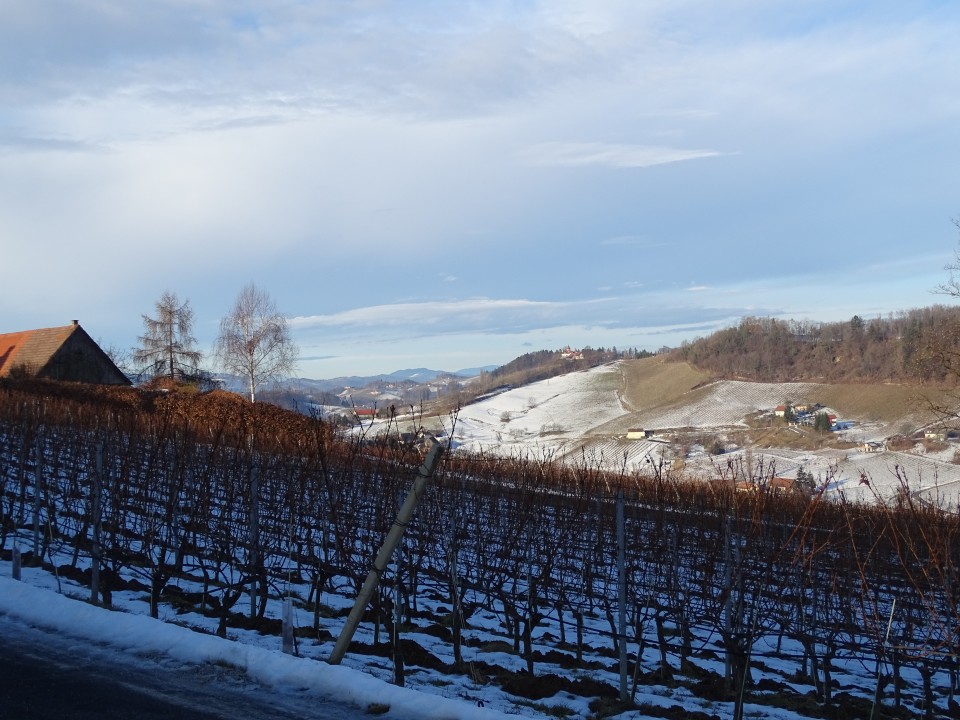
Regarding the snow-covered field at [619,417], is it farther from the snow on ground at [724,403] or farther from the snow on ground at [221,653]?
the snow on ground at [221,653]

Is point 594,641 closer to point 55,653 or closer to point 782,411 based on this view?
point 55,653

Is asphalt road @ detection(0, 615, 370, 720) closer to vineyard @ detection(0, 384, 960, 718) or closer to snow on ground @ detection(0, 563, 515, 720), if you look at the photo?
snow on ground @ detection(0, 563, 515, 720)

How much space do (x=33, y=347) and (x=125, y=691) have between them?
3831 cm

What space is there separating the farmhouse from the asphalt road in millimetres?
33691

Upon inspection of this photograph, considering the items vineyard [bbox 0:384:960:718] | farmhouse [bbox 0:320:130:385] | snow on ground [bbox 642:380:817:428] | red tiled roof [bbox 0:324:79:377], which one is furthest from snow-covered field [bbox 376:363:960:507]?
vineyard [bbox 0:384:960:718]

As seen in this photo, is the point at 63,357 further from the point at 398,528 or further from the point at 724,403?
the point at 724,403

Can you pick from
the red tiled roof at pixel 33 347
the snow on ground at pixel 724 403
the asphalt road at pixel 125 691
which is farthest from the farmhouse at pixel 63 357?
the snow on ground at pixel 724 403

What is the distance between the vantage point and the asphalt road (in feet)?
16.3

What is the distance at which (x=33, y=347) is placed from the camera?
3875cm

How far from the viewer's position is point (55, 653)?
601 centimetres

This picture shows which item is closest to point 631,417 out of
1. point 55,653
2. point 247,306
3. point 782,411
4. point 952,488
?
point 782,411

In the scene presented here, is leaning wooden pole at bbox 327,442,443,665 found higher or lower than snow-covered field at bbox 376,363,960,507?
higher

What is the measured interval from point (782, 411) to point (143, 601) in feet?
233

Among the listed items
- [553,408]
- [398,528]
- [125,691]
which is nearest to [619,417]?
[553,408]
